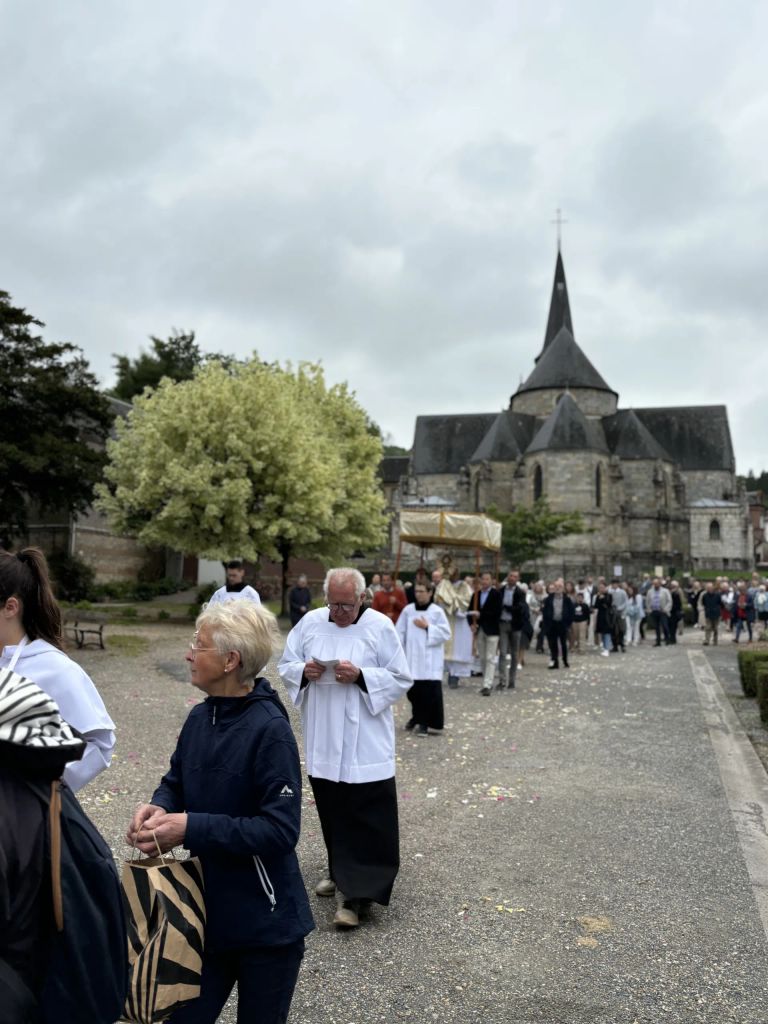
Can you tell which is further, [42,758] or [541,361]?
[541,361]

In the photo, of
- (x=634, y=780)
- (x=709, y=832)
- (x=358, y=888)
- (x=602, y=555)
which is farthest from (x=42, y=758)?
(x=602, y=555)

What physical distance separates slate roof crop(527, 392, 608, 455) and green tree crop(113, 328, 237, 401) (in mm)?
22489

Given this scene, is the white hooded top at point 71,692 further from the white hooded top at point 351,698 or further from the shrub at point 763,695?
the shrub at point 763,695

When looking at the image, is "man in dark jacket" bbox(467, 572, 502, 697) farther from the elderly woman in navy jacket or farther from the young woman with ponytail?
the young woman with ponytail

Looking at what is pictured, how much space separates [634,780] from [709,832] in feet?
4.99

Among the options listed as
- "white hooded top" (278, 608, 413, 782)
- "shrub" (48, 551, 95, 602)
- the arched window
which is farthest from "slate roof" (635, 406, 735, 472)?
"white hooded top" (278, 608, 413, 782)

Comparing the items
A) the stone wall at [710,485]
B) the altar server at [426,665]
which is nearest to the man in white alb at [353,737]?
the altar server at [426,665]

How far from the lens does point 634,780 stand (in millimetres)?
7730

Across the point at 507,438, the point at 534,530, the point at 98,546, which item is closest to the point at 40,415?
the point at 98,546

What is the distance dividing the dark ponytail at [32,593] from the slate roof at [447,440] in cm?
6884

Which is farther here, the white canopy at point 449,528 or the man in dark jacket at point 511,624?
the white canopy at point 449,528

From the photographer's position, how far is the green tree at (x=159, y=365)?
2346 inches

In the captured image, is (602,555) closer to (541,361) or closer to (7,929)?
(541,361)

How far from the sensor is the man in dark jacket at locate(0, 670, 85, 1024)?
1.62 meters
